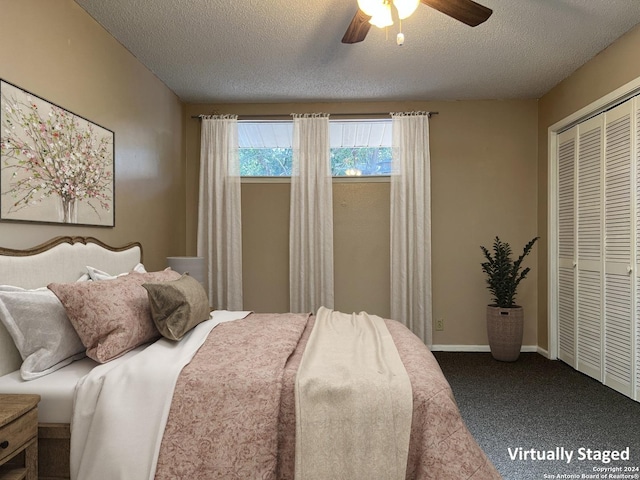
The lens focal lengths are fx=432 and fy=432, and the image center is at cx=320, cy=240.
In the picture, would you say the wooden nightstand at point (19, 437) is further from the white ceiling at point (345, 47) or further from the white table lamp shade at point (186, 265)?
the white ceiling at point (345, 47)

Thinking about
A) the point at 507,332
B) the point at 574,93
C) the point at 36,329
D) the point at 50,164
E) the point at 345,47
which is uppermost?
the point at 345,47

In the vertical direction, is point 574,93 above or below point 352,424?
above

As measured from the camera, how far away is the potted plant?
14.0ft

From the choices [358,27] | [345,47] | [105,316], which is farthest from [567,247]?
[105,316]

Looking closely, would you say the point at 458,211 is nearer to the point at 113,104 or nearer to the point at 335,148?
the point at 335,148

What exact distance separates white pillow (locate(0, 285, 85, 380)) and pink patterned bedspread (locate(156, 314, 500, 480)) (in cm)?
65

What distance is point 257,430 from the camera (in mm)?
1657

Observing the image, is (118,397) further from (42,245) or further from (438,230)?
(438,230)

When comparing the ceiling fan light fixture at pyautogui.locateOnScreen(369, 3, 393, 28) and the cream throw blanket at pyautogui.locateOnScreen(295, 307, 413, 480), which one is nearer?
the cream throw blanket at pyautogui.locateOnScreen(295, 307, 413, 480)

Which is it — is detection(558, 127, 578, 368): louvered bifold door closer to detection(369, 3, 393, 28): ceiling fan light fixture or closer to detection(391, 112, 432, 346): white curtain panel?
detection(391, 112, 432, 346): white curtain panel

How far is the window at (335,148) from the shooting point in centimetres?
487

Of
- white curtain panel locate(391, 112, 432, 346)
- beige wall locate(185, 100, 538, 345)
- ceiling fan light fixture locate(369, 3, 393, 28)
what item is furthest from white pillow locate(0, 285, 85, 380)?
white curtain panel locate(391, 112, 432, 346)

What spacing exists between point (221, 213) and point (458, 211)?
262 cm

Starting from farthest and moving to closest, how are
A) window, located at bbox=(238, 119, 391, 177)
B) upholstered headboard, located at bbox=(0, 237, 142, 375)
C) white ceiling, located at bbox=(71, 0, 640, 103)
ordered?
window, located at bbox=(238, 119, 391, 177) < white ceiling, located at bbox=(71, 0, 640, 103) < upholstered headboard, located at bbox=(0, 237, 142, 375)
